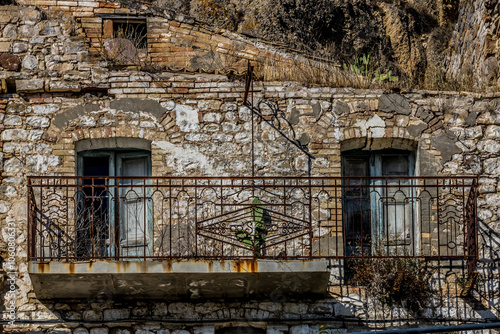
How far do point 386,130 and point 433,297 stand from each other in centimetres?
217

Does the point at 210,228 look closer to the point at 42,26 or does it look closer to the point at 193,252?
the point at 193,252

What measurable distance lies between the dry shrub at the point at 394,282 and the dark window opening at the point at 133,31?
4459 millimetres

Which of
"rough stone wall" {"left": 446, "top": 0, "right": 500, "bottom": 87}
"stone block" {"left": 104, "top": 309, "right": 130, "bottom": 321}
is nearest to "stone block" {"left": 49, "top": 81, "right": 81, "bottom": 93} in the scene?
"stone block" {"left": 104, "top": 309, "right": 130, "bottom": 321}

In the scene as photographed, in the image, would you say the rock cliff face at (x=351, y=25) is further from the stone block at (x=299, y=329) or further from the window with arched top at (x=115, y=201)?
the stone block at (x=299, y=329)

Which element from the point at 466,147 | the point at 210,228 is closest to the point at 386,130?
the point at 466,147

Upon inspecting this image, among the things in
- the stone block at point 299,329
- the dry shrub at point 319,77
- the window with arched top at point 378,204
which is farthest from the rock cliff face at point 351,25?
the stone block at point 299,329

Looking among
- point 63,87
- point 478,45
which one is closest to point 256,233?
point 63,87

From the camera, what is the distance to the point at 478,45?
1098 cm

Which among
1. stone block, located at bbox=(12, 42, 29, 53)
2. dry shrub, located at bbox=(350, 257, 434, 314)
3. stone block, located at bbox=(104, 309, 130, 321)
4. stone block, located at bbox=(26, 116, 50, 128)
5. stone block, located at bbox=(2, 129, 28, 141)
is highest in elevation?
stone block, located at bbox=(12, 42, 29, 53)

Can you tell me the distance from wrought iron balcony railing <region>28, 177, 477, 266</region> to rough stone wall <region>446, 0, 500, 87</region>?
5.93 ft

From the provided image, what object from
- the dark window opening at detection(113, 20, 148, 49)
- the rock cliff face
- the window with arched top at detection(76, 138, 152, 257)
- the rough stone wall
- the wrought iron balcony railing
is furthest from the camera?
the rock cliff face

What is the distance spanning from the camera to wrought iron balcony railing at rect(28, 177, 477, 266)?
30.5ft

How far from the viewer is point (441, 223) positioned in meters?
9.52

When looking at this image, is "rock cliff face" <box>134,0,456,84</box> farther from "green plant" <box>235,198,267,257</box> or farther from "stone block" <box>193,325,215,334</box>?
"stone block" <box>193,325,215,334</box>
